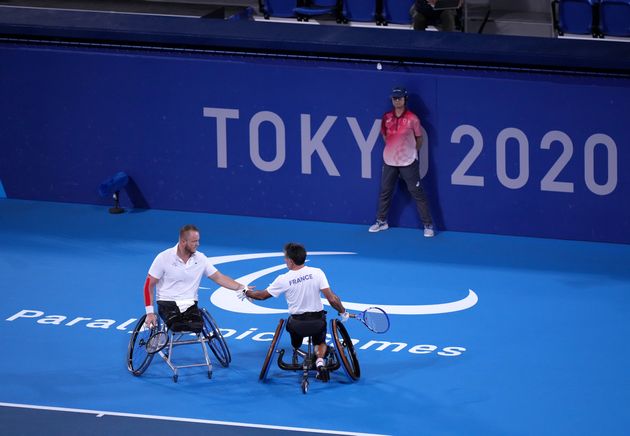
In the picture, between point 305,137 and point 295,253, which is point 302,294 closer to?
point 295,253

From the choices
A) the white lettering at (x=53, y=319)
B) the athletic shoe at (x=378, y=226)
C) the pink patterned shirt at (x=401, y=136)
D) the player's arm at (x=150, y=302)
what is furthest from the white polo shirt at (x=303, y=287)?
the athletic shoe at (x=378, y=226)

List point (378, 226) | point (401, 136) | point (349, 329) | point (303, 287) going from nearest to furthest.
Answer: point (303, 287) < point (349, 329) < point (401, 136) < point (378, 226)

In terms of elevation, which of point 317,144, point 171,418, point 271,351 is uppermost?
point 317,144

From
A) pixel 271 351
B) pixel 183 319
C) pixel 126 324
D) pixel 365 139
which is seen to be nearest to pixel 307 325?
pixel 271 351

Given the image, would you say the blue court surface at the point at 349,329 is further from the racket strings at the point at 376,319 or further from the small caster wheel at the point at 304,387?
the racket strings at the point at 376,319

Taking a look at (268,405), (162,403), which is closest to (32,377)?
(162,403)

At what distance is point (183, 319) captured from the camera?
13359 millimetres

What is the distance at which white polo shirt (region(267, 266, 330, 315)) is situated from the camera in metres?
13.0

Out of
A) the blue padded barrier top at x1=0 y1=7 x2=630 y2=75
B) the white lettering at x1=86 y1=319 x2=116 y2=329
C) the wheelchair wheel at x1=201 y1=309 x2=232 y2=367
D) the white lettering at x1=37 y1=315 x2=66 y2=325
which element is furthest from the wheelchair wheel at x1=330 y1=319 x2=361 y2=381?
the blue padded barrier top at x1=0 y1=7 x2=630 y2=75

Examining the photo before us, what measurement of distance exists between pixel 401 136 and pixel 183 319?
221 inches

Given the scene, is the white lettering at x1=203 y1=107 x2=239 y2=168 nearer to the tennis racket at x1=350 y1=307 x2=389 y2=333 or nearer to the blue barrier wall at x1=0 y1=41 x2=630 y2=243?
the blue barrier wall at x1=0 y1=41 x2=630 y2=243

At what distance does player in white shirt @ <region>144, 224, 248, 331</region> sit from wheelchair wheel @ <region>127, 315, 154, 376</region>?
256mm

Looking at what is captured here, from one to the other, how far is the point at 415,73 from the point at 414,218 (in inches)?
81.2

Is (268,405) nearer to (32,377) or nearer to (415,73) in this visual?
(32,377)
